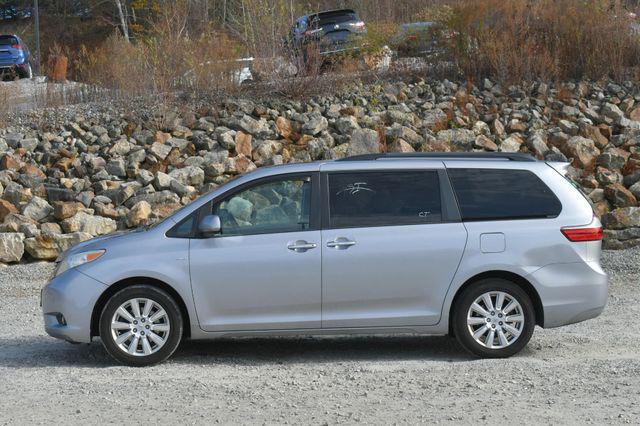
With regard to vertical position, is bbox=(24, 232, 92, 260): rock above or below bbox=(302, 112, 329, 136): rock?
below

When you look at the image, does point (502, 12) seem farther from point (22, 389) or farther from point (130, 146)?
point (22, 389)

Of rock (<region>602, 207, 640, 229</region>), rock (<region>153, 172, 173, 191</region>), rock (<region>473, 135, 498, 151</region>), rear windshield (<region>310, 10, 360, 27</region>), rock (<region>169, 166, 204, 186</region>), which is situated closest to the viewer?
rock (<region>602, 207, 640, 229</region>)

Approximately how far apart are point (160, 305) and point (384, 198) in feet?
6.75

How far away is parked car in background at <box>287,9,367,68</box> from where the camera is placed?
2263cm

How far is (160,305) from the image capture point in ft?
28.1

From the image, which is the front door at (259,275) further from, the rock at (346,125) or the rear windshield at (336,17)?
the rear windshield at (336,17)

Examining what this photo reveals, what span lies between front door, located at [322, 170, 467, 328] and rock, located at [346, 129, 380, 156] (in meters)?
10.4

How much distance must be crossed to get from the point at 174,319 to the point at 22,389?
136 centimetres

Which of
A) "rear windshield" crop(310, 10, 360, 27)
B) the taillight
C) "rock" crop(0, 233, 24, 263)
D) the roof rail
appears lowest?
"rock" crop(0, 233, 24, 263)

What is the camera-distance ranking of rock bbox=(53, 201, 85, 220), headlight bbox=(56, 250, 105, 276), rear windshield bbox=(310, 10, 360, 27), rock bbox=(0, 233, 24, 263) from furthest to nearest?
rear windshield bbox=(310, 10, 360, 27) < rock bbox=(53, 201, 85, 220) < rock bbox=(0, 233, 24, 263) < headlight bbox=(56, 250, 105, 276)

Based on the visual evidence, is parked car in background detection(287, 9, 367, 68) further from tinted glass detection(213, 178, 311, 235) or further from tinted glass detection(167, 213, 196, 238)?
tinted glass detection(167, 213, 196, 238)

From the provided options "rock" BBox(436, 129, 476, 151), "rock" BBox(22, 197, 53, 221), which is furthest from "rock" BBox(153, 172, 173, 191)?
"rock" BBox(436, 129, 476, 151)

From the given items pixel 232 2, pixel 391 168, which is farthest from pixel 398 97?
pixel 232 2

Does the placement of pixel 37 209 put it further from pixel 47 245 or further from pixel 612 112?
pixel 612 112
